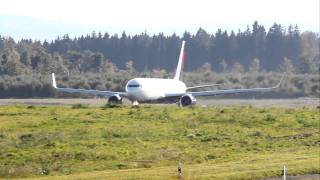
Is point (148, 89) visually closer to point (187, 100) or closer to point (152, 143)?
point (187, 100)

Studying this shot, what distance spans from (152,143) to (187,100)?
2714 centimetres

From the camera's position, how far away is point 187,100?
6128cm

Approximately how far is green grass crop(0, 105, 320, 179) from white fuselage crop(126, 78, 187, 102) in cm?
1475

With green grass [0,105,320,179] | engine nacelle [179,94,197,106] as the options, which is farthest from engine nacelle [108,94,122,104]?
green grass [0,105,320,179]

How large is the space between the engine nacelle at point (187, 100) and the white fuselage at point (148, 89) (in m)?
2.39

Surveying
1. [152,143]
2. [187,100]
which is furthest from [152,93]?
[152,143]

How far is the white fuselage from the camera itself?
6081cm

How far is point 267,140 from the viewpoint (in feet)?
120

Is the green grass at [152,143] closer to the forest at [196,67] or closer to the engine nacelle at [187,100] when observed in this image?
the engine nacelle at [187,100]

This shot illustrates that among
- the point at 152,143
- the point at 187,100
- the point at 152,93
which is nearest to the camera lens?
the point at 152,143

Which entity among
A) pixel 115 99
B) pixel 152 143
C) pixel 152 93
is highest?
pixel 152 93

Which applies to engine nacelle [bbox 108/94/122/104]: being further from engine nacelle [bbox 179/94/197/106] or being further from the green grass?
the green grass

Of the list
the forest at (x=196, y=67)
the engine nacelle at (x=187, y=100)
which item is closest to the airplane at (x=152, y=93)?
the engine nacelle at (x=187, y=100)

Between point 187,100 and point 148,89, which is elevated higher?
point 148,89
